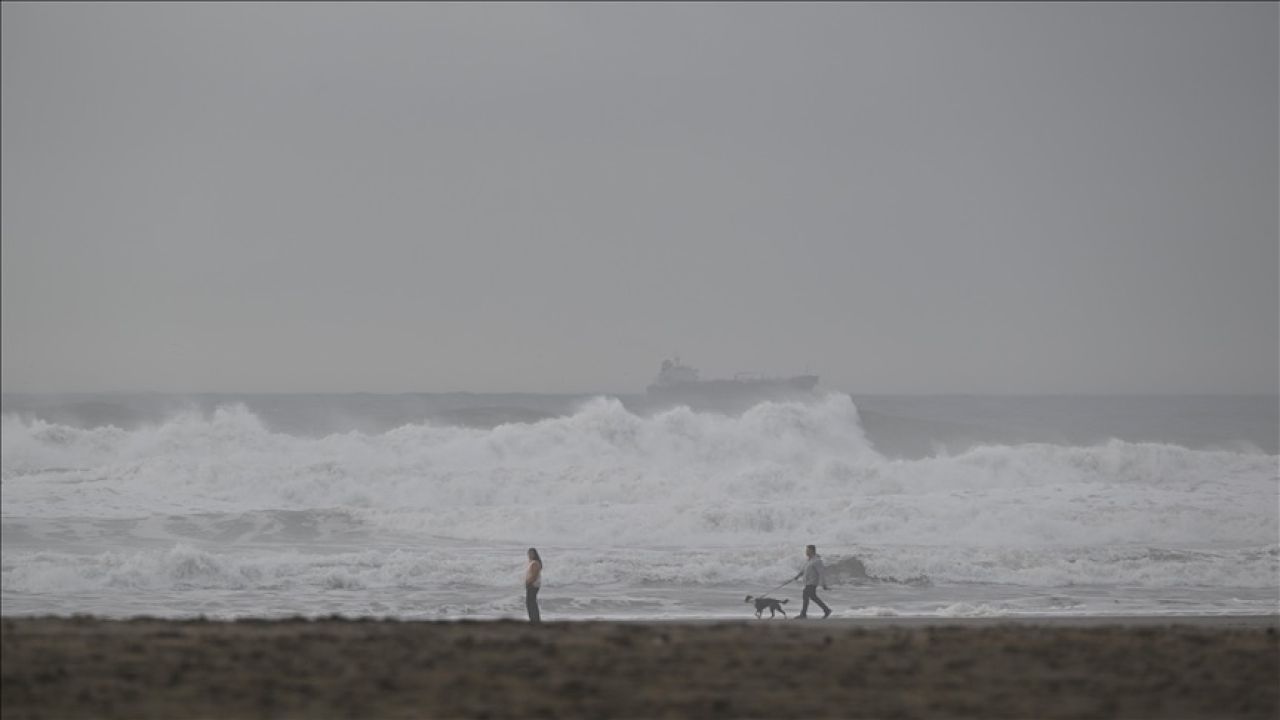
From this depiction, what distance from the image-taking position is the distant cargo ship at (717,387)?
6172 centimetres

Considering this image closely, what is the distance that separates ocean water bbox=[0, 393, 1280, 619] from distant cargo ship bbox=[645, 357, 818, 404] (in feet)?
61.5

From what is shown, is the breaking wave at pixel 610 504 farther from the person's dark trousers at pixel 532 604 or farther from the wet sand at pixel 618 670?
the wet sand at pixel 618 670

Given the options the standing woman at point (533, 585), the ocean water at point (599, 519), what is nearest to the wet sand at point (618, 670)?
the standing woman at point (533, 585)

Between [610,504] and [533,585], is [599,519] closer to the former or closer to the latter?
[610,504]

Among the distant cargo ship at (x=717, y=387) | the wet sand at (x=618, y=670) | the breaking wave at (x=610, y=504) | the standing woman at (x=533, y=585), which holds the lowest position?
the wet sand at (x=618, y=670)

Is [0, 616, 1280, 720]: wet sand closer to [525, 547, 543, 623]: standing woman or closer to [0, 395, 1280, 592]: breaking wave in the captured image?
[525, 547, 543, 623]: standing woman

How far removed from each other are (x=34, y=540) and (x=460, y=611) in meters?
9.19

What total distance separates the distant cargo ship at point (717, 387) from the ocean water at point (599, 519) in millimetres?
18737

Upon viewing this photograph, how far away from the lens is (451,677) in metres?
9.30

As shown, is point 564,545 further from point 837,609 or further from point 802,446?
point 802,446

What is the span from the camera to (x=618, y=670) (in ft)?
31.5

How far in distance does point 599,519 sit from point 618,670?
62.9 feet

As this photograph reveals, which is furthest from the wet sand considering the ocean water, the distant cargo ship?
the distant cargo ship

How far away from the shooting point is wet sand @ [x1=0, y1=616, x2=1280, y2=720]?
8.38m
